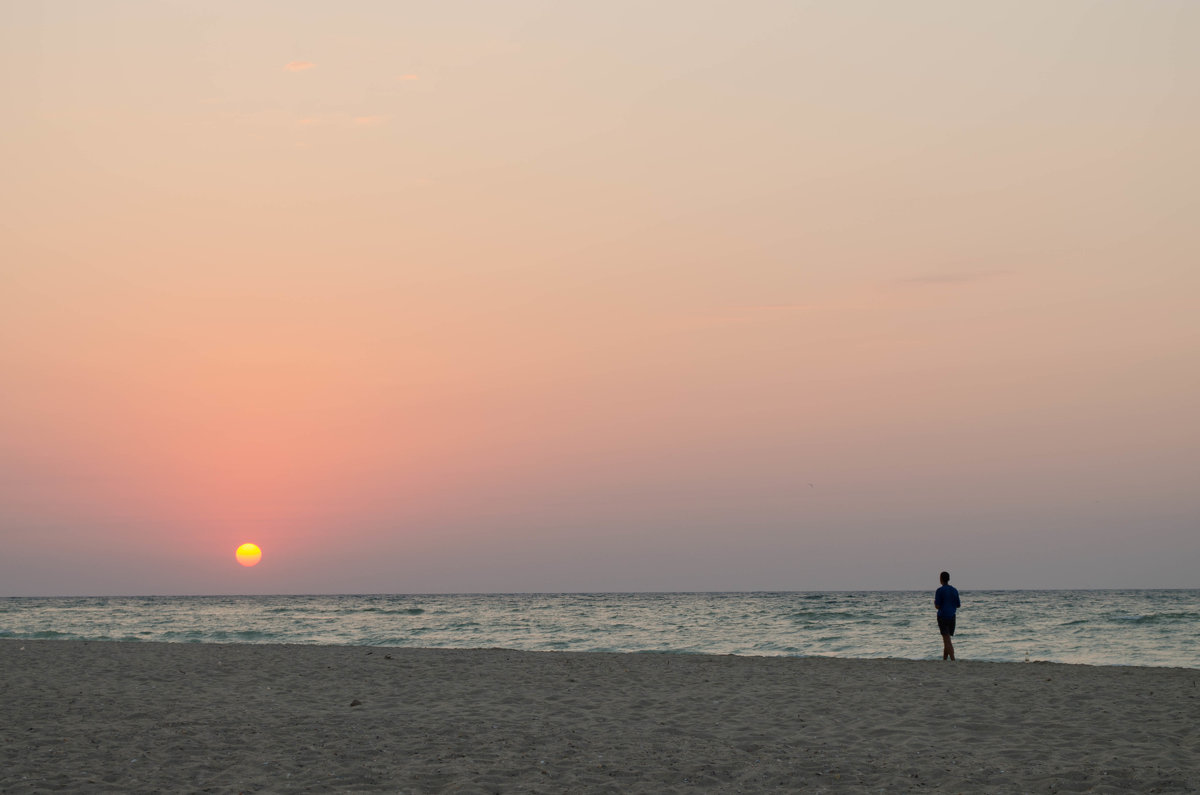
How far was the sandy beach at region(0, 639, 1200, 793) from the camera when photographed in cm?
957

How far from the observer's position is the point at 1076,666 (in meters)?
20.0

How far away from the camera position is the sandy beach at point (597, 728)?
9.57 meters

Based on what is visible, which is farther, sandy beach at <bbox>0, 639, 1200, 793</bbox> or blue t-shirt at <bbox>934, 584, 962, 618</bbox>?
blue t-shirt at <bbox>934, 584, 962, 618</bbox>

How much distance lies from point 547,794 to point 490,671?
1085cm

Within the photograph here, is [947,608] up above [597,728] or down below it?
above

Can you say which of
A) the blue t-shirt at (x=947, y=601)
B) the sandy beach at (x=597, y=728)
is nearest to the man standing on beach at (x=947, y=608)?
the blue t-shirt at (x=947, y=601)

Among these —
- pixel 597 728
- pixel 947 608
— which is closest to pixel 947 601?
pixel 947 608

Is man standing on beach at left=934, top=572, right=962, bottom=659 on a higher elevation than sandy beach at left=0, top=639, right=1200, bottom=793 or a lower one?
higher

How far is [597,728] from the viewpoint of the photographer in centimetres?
1256

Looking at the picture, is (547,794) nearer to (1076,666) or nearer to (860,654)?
(1076,666)

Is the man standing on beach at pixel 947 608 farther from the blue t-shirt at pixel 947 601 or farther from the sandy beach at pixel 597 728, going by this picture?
the sandy beach at pixel 597 728

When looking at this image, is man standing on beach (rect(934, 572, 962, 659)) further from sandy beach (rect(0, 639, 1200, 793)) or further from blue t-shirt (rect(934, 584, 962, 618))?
sandy beach (rect(0, 639, 1200, 793))

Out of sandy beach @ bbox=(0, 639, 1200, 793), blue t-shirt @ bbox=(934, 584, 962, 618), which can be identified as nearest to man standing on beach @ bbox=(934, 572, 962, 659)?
blue t-shirt @ bbox=(934, 584, 962, 618)

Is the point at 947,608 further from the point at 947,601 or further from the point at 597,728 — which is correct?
the point at 597,728
